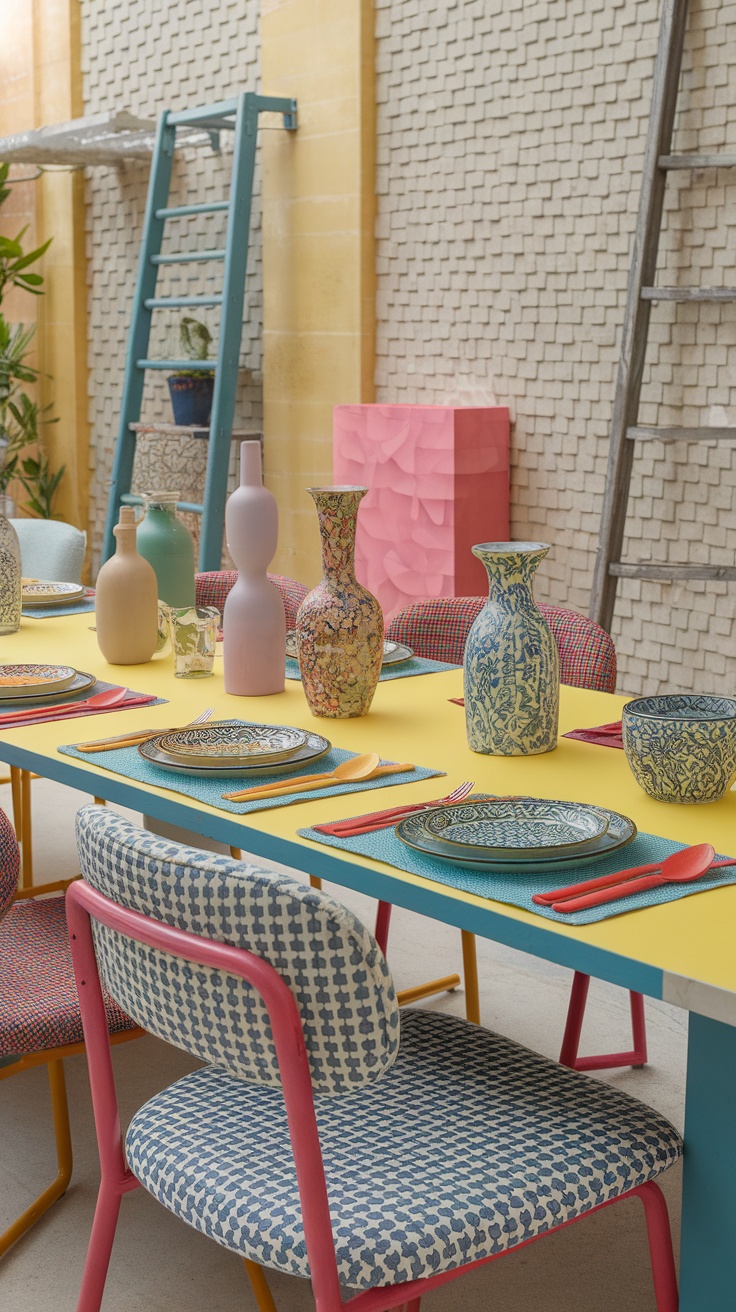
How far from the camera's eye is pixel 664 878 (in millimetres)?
1400

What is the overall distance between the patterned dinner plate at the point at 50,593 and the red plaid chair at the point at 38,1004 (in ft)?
3.43

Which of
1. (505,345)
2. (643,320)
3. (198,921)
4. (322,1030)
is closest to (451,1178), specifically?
(322,1030)

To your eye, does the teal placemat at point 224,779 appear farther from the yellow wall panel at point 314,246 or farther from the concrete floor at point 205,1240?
the yellow wall panel at point 314,246

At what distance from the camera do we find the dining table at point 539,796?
1251 mm

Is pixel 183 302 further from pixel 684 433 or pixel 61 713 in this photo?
pixel 61 713

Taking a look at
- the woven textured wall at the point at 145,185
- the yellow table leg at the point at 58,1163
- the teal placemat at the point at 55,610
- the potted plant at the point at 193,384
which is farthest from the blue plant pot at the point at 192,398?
the yellow table leg at the point at 58,1163

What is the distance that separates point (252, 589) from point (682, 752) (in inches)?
32.2

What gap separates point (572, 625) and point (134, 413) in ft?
12.1

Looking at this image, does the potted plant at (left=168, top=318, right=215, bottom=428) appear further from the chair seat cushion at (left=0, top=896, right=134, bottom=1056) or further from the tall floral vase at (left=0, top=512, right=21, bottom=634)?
the chair seat cushion at (left=0, top=896, right=134, bottom=1056)

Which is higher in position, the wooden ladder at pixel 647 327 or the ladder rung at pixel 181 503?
the wooden ladder at pixel 647 327

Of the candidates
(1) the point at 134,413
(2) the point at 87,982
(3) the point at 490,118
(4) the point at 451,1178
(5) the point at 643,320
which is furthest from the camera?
(1) the point at 134,413

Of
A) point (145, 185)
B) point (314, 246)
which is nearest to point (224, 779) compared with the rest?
point (314, 246)

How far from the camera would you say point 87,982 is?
56.4 inches

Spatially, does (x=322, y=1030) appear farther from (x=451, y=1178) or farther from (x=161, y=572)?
(x=161, y=572)
